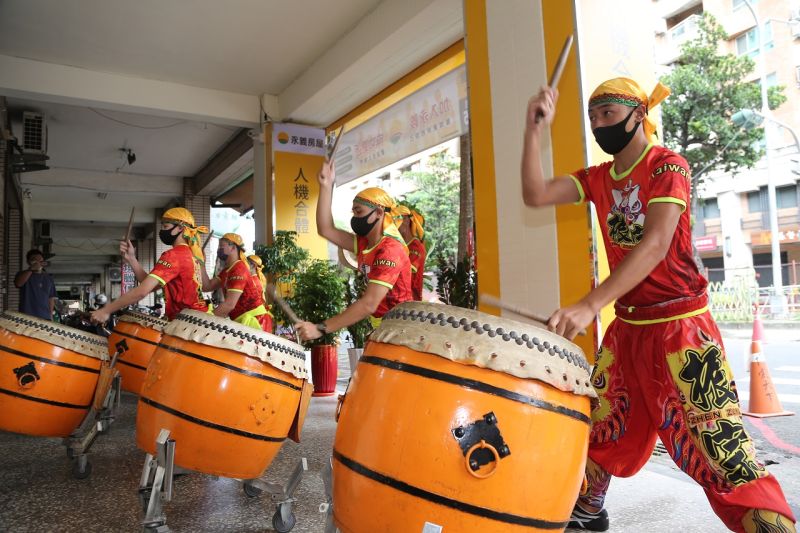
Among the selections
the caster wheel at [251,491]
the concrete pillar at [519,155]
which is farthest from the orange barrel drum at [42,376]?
the concrete pillar at [519,155]

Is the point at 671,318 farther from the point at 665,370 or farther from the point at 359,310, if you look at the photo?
the point at 359,310

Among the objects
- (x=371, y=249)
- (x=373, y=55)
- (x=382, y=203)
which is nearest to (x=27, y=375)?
(x=371, y=249)

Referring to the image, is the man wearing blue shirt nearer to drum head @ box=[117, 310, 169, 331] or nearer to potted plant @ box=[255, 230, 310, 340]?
potted plant @ box=[255, 230, 310, 340]

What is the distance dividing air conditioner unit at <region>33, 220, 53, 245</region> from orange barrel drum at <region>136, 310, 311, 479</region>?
49.7 ft

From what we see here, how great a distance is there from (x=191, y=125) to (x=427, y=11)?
19.1ft

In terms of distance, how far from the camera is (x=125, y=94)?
808 cm

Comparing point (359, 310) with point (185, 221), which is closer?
point (359, 310)

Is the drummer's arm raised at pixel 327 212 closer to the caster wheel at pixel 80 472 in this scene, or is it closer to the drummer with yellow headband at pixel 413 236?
the drummer with yellow headband at pixel 413 236

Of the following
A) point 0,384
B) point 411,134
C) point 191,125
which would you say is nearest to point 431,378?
point 0,384

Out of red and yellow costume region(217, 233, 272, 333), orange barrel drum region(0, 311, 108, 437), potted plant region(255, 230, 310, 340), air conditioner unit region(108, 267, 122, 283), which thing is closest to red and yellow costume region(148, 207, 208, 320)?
red and yellow costume region(217, 233, 272, 333)

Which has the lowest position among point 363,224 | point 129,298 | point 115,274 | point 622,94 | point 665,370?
point 665,370

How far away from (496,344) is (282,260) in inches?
283

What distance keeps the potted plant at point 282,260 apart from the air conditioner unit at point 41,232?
9703mm

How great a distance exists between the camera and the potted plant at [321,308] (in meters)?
6.12
